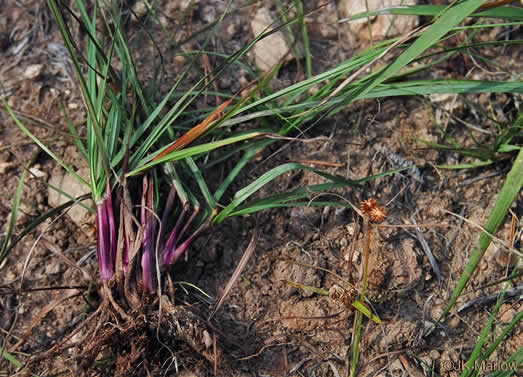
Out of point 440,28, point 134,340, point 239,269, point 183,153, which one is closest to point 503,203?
point 440,28

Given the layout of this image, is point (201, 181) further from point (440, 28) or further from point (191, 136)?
point (440, 28)

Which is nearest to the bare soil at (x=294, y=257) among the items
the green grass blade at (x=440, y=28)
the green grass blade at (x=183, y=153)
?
the green grass blade at (x=183, y=153)

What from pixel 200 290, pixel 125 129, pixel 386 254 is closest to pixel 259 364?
pixel 200 290

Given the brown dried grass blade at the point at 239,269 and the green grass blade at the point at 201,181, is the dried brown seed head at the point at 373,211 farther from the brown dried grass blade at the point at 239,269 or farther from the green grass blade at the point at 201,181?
the green grass blade at the point at 201,181

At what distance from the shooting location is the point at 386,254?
142cm

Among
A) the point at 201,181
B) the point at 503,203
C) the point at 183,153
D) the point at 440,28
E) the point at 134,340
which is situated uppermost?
the point at 440,28

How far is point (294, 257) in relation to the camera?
143 centimetres

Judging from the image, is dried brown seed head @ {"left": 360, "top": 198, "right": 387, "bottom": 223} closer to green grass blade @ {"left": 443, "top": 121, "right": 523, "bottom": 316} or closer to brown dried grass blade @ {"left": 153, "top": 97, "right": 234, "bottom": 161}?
green grass blade @ {"left": 443, "top": 121, "right": 523, "bottom": 316}

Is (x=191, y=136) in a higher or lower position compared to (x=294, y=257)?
higher

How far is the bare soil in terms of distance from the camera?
51.8 inches

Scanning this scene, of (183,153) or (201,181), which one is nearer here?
(183,153)

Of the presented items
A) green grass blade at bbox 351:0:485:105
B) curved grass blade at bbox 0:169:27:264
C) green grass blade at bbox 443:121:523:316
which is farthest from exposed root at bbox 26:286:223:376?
green grass blade at bbox 351:0:485:105

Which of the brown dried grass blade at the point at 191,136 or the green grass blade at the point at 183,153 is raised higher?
the brown dried grass blade at the point at 191,136

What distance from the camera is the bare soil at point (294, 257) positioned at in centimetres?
132
